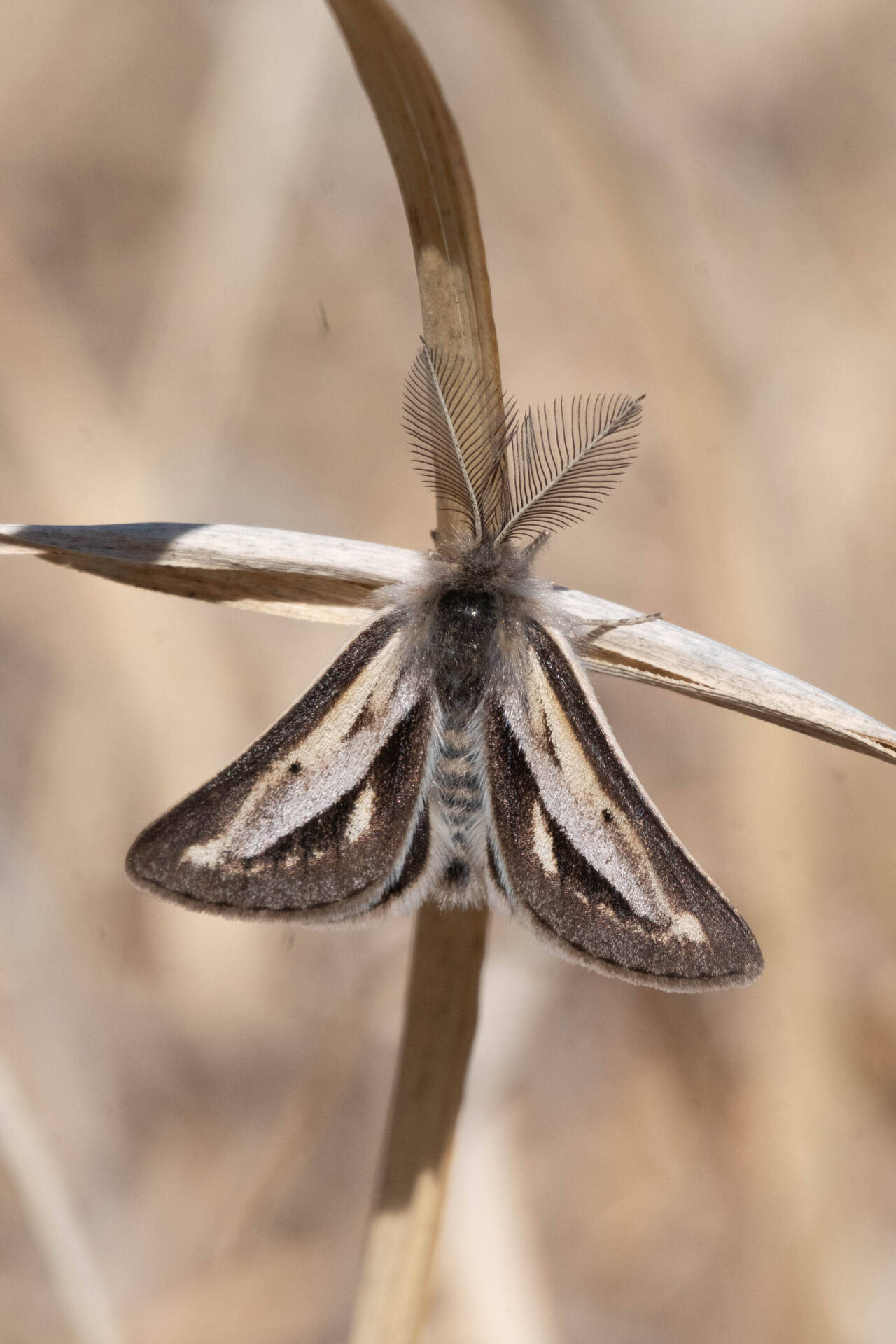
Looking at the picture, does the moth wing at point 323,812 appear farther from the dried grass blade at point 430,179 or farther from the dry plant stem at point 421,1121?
the dried grass blade at point 430,179

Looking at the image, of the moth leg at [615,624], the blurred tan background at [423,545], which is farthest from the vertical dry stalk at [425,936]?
the blurred tan background at [423,545]

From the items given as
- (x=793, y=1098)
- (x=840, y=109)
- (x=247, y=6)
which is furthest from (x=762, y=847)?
(x=247, y=6)

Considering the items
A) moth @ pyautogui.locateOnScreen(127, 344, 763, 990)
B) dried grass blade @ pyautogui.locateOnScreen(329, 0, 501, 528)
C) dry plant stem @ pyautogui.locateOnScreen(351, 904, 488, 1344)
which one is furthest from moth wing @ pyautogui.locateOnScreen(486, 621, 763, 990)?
dried grass blade @ pyautogui.locateOnScreen(329, 0, 501, 528)

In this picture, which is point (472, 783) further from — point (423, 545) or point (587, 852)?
point (423, 545)

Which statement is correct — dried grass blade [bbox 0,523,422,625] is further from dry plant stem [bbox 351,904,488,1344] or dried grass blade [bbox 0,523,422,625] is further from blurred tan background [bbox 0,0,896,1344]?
blurred tan background [bbox 0,0,896,1344]

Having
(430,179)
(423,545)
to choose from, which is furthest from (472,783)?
(423,545)

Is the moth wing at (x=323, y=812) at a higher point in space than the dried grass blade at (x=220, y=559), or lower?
lower
